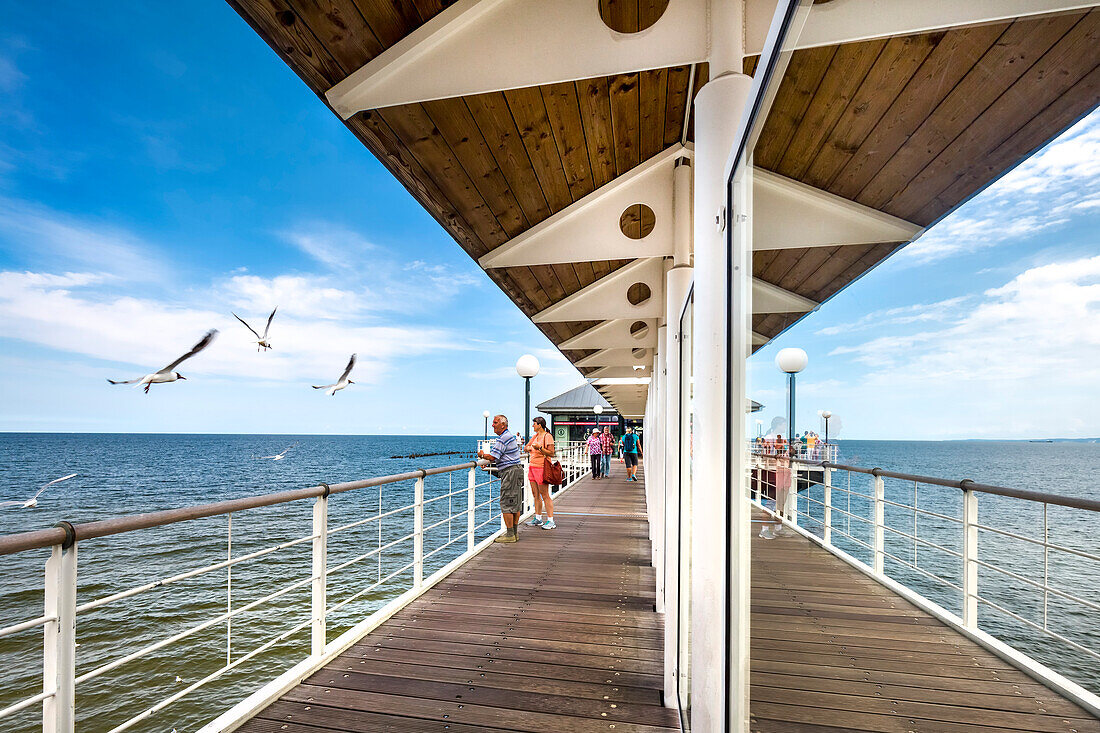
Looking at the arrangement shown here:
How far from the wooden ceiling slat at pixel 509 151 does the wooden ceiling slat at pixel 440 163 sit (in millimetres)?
156

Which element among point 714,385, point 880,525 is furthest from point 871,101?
point 714,385

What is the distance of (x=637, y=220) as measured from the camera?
3.43 metres

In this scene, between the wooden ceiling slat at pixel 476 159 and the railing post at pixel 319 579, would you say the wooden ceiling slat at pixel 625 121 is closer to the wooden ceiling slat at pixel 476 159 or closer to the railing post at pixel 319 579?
the wooden ceiling slat at pixel 476 159

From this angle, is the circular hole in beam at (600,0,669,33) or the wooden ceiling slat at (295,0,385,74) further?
the circular hole in beam at (600,0,669,33)

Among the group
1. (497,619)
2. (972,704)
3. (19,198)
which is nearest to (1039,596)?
(972,704)

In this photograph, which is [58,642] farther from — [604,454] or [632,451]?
[604,454]

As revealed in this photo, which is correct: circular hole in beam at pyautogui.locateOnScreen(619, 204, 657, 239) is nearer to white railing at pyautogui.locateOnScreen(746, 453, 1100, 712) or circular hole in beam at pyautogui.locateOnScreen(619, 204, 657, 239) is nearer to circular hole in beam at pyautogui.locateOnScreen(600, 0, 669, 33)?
circular hole in beam at pyautogui.locateOnScreen(600, 0, 669, 33)

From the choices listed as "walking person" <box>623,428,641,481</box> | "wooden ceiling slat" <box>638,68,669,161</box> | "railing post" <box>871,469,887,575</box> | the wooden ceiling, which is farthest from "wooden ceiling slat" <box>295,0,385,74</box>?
"walking person" <box>623,428,641,481</box>

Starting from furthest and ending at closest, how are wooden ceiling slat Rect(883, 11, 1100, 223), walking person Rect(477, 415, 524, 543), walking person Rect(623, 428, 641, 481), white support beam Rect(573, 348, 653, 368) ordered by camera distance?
1. walking person Rect(623, 428, 641, 481)
2. white support beam Rect(573, 348, 653, 368)
3. walking person Rect(477, 415, 524, 543)
4. wooden ceiling slat Rect(883, 11, 1100, 223)

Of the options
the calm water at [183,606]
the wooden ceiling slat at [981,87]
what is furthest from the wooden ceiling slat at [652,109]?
the calm water at [183,606]

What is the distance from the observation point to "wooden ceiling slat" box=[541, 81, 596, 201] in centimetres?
224

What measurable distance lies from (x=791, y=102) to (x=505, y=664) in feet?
10.8

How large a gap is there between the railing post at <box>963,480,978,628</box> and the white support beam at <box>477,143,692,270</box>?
2574mm

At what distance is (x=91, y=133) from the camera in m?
68.1
